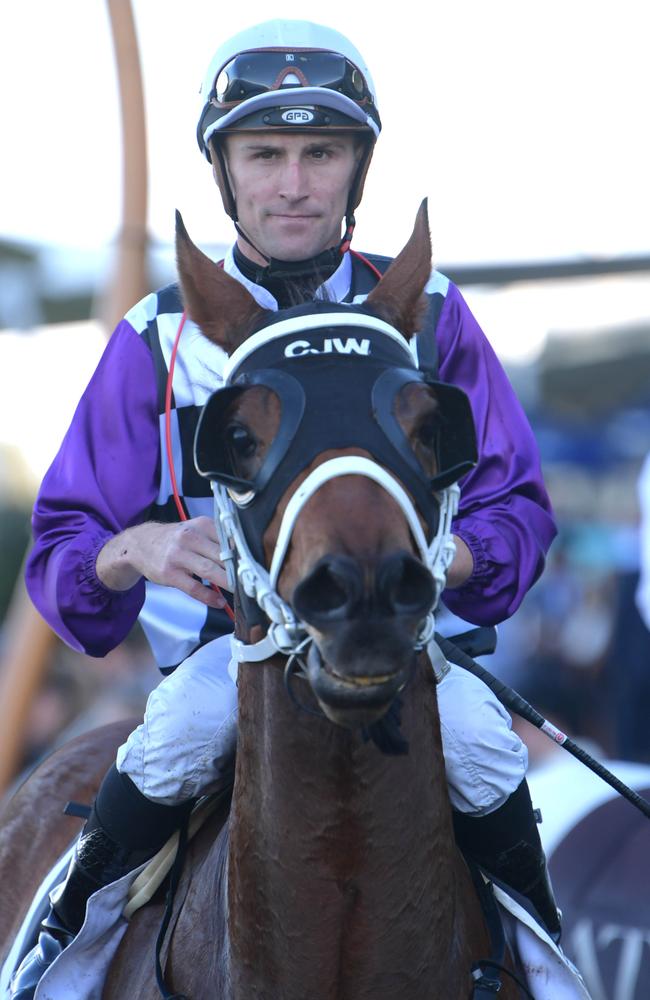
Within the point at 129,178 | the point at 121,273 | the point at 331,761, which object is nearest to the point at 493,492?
the point at 331,761

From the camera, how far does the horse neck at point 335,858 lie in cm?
248

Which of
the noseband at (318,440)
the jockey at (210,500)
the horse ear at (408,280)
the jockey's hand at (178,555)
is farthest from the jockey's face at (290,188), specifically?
the jockey's hand at (178,555)

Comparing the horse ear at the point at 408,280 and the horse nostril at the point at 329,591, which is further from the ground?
the horse ear at the point at 408,280

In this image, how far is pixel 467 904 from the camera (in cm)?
287

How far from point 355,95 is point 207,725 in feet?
5.12

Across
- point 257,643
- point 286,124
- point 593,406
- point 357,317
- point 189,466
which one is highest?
point 286,124

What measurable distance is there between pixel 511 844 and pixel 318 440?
1.13 m

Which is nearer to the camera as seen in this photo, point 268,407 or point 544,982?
point 268,407

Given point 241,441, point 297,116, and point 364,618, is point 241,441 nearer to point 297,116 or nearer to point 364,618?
point 364,618

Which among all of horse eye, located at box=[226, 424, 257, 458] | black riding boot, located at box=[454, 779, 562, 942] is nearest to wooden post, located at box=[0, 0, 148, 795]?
black riding boot, located at box=[454, 779, 562, 942]

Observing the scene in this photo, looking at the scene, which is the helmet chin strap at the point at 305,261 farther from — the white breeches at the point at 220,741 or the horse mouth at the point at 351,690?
the horse mouth at the point at 351,690

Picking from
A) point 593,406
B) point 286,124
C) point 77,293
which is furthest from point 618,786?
point 593,406

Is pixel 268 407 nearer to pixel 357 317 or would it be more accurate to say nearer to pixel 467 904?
pixel 357 317

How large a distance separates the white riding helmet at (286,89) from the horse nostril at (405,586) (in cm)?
144
